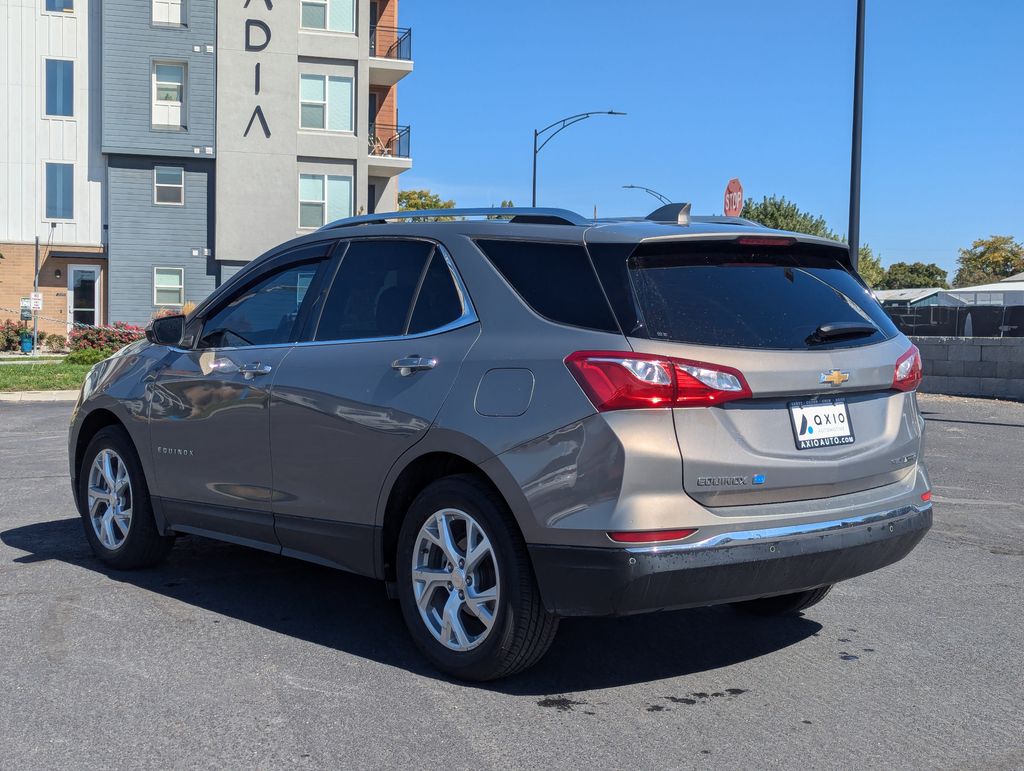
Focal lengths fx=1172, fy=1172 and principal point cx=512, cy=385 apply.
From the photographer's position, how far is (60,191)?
38.3 metres

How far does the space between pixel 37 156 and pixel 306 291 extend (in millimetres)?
36190

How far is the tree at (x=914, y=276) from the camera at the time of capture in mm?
150875

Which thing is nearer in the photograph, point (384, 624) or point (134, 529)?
point (384, 624)

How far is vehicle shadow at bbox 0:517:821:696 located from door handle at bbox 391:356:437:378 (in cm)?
121

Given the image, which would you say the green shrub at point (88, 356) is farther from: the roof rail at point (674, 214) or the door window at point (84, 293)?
the roof rail at point (674, 214)

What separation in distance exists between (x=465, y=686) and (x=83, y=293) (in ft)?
123

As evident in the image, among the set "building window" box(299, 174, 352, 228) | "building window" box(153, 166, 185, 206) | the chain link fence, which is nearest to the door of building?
"building window" box(153, 166, 185, 206)

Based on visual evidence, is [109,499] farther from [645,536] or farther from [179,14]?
[179,14]

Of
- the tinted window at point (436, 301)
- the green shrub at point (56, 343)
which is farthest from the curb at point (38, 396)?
the green shrub at point (56, 343)

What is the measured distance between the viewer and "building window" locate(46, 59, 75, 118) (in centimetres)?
3825

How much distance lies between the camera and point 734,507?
418cm

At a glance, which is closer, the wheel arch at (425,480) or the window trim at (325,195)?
the wheel arch at (425,480)

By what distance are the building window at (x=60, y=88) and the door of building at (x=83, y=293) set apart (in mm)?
5058

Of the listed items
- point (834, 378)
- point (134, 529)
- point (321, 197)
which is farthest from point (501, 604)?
point (321, 197)
